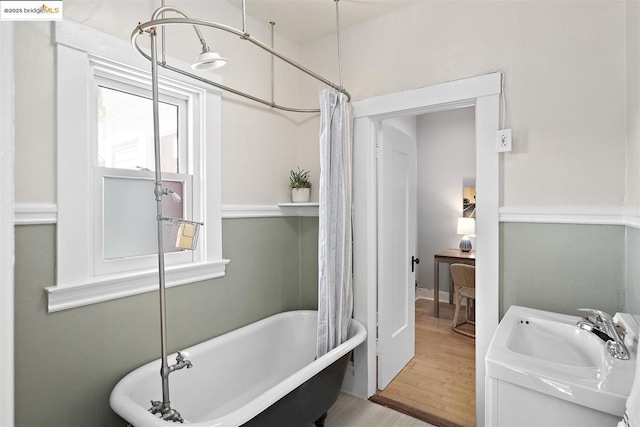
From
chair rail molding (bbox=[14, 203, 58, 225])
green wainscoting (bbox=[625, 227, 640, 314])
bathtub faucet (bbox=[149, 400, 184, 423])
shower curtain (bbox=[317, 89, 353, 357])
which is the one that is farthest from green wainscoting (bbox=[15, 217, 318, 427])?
green wainscoting (bbox=[625, 227, 640, 314])

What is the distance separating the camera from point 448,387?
250cm

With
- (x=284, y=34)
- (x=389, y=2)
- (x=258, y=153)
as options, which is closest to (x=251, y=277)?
(x=258, y=153)

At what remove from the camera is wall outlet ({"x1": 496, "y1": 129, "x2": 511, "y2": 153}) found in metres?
1.81

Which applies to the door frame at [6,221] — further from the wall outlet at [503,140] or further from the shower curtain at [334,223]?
the wall outlet at [503,140]

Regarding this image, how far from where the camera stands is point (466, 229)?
4.12 meters

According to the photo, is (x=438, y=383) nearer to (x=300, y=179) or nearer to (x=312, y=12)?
(x=300, y=179)

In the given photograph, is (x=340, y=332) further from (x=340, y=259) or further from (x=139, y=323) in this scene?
(x=139, y=323)

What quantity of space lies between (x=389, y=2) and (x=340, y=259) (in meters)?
1.67

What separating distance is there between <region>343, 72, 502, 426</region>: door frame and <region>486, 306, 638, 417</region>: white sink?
0.30m

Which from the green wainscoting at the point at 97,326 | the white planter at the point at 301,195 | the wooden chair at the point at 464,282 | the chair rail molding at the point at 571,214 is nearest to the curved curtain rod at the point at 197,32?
the white planter at the point at 301,195

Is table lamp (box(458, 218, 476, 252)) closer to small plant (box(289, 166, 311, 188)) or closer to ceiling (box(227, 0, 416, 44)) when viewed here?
small plant (box(289, 166, 311, 188))

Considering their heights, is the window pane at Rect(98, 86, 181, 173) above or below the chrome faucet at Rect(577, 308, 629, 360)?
above

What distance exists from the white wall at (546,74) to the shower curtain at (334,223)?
557mm

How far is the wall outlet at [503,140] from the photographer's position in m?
1.81
